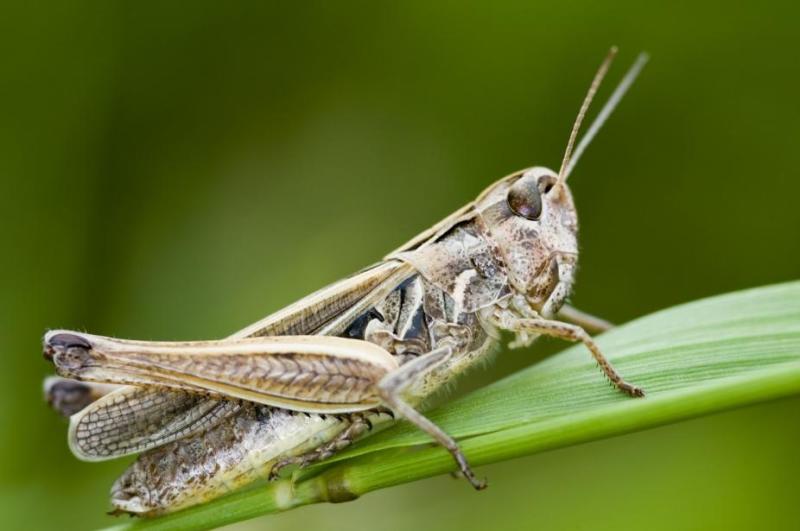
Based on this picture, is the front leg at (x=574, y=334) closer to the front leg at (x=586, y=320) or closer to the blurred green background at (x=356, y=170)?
the front leg at (x=586, y=320)

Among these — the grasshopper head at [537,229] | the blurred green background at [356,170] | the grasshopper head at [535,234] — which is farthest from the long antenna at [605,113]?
the blurred green background at [356,170]

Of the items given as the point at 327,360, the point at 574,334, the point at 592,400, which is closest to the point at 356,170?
the point at 327,360

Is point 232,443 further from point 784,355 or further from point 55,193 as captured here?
point 55,193

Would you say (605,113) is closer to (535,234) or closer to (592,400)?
(535,234)

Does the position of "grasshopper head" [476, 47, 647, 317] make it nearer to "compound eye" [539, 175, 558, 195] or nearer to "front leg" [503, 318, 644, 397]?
"compound eye" [539, 175, 558, 195]

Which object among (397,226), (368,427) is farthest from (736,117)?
(368,427)
